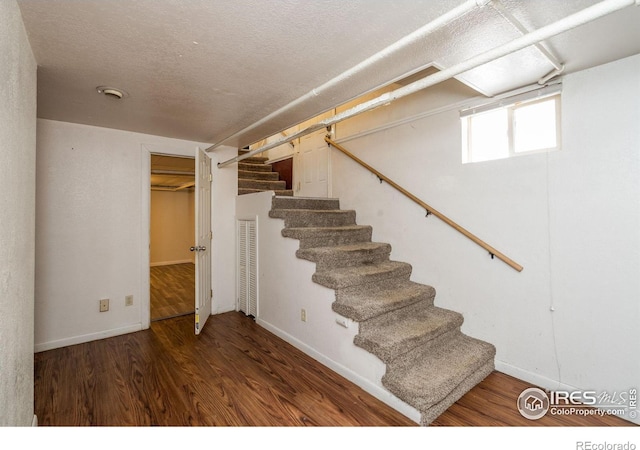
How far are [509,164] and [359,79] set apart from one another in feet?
4.46

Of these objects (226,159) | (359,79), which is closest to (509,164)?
(359,79)

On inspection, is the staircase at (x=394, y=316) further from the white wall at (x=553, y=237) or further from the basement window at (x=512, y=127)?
the basement window at (x=512, y=127)

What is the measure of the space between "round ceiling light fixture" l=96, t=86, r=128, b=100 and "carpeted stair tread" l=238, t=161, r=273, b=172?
7.62 ft

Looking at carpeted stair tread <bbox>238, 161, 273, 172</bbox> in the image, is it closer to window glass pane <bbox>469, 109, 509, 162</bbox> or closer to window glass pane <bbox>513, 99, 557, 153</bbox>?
window glass pane <bbox>469, 109, 509, 162</bbox>

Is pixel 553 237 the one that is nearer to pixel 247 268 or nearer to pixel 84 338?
pixel 247 268

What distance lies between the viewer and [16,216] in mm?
1355

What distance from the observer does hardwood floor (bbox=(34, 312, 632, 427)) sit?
1.82 metres

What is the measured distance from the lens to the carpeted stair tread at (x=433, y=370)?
182 cm

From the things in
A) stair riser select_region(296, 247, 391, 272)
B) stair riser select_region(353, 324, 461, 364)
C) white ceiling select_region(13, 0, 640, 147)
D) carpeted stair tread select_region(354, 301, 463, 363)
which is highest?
white ceiling select_region(13, 0, 640, 147)

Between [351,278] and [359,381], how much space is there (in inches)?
30.4

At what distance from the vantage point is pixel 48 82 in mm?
2107

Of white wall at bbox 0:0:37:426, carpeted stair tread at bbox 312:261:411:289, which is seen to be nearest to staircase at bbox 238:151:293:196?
carpeted stair tread at bbox 312:261:411:289

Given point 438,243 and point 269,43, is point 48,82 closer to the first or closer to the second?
point 269,43

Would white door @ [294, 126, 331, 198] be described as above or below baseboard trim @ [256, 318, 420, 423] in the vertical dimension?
above
